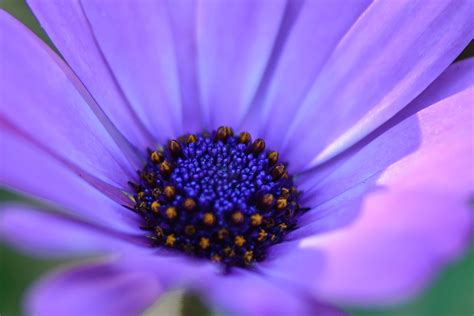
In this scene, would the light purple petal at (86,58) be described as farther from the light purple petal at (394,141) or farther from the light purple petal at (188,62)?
the light purple petal at (394,141)

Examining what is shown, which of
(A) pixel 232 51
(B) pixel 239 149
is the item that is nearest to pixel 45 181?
(B) pixel 239 149

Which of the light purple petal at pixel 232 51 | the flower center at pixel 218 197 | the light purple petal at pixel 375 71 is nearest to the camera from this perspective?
the flower center at pixel 218 197

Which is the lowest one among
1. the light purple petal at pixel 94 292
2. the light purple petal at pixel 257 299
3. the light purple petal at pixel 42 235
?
the light purple petal at pixel 257 299

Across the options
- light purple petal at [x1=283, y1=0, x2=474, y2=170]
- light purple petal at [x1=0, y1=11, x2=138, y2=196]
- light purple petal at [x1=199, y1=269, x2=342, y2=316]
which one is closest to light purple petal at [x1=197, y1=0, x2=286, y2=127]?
light purple petal at [x1=283, y1=0, x2=474, y2=170]

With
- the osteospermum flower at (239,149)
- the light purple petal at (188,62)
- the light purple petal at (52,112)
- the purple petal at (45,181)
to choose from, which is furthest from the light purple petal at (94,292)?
the light purple petal at (188,62)

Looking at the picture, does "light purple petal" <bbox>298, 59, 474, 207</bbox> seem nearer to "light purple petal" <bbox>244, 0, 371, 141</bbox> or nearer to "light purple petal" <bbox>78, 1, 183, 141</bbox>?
"light purple petal" <bbox>244, 0, 371, 141</bbox>

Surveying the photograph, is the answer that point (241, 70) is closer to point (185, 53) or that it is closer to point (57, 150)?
point (185, 53)

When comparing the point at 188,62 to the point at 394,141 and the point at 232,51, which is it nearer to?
the point at 232,51
